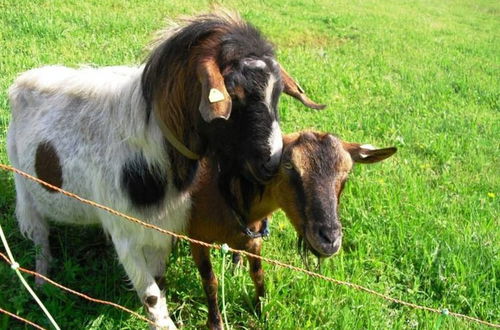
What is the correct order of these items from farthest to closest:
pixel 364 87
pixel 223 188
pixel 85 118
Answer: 1. pixel 364 87
2. pixel 85 118
3. pixel 223 188

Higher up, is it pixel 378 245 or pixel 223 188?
pixel 223 188

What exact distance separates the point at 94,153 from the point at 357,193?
2.41 m

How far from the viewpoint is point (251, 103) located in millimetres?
2221

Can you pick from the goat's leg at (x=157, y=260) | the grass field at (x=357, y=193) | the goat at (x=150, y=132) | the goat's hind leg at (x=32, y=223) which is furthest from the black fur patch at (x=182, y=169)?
the goat's hind leg at (x=32, y=223)

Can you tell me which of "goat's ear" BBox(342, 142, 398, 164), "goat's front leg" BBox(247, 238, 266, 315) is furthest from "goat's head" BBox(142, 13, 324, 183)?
"goat's front leg" BBox(247, 238, 266, 315)

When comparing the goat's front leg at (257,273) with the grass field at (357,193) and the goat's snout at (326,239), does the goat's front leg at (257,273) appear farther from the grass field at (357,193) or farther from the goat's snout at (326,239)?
the goat's snout at (326,239)

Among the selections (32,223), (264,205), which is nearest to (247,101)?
(264,205)

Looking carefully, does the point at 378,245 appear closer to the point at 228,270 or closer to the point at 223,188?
the point at 228,270

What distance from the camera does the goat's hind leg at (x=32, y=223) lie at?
3512mm

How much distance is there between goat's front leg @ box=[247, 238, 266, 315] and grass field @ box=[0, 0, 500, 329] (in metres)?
0.06

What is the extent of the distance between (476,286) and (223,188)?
1911 mm

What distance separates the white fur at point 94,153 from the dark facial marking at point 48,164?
0.04 meters

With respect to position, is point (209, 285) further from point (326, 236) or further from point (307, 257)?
point (326, 236)

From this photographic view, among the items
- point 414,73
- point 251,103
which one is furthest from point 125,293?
point 414,73
